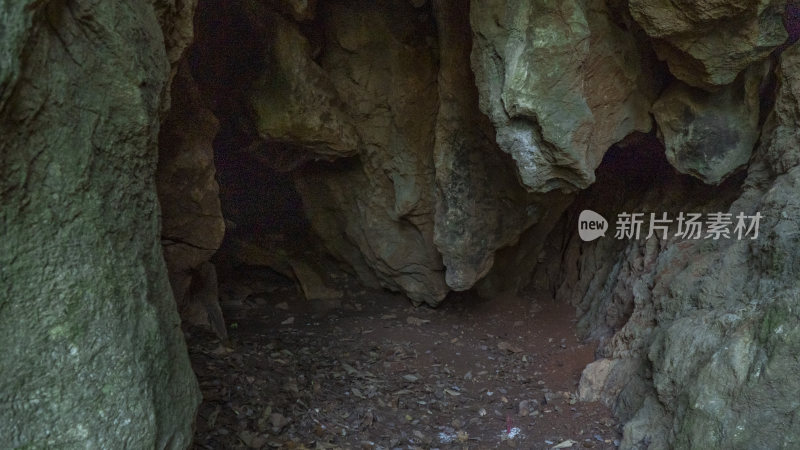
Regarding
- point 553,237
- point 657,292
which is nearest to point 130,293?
point 657,292

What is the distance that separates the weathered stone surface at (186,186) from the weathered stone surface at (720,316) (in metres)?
3.17

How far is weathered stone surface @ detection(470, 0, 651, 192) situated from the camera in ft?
12.1

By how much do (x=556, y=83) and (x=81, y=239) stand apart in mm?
2911

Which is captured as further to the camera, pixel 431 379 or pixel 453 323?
pixel 453 323

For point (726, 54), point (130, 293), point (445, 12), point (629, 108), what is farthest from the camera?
point (445, 12)

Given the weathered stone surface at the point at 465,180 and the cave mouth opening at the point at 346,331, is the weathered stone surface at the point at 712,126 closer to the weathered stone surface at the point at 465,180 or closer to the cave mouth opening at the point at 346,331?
the cave mouth opening at the point at 346,331

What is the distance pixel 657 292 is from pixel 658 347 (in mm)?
574

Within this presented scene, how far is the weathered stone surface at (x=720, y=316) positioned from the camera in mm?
2814

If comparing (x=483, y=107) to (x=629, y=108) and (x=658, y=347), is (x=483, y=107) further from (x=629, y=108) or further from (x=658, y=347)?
(x=658, y=347)

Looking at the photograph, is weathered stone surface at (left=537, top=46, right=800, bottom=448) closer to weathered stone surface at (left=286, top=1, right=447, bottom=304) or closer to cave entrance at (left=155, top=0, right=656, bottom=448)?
cave entrance at (left=155, top=0, right=656, bottom=448)

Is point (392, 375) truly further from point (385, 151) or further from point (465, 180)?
point (385, 151)

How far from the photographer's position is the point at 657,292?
4.05 m

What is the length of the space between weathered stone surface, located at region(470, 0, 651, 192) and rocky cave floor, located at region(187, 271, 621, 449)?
1.60 m

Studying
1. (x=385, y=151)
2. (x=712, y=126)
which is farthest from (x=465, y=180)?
(x=712, y=126)
